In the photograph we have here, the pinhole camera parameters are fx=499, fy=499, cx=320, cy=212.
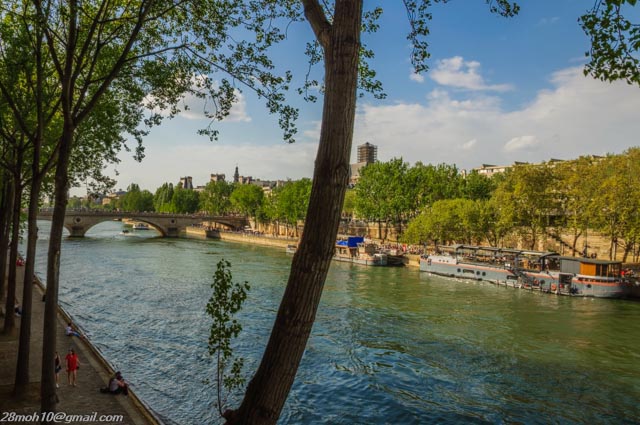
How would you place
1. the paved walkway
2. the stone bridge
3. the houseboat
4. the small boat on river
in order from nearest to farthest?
the paved walkway, the small boat on river, the houseboat, the stone bridge

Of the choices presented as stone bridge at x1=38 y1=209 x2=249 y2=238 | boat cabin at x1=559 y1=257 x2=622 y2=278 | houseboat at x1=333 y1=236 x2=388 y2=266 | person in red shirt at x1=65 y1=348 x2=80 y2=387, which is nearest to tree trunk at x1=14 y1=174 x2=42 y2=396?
person in red shirt at x1=65 y1=348 x2=80 y2=387

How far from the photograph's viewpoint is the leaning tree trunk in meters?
3.90

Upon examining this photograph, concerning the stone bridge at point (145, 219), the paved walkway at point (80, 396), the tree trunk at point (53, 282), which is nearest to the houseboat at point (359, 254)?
the paved walkway at point (80, 396)

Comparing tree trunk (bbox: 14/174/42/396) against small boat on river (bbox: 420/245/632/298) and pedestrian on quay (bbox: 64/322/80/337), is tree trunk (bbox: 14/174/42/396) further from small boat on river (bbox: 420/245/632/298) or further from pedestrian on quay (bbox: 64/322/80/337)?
small boat on river (bbox: 420/245/632/298)

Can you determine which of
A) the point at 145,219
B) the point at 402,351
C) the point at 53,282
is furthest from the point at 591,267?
the point at 145,219

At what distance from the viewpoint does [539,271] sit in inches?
1565

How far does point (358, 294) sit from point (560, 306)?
12863 mm

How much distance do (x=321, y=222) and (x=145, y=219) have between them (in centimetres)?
9154

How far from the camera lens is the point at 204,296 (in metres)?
32.1

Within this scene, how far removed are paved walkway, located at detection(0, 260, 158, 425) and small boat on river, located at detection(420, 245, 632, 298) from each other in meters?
32.7

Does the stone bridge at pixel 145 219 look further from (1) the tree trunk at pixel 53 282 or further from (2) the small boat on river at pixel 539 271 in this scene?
(1) the tree trunk at pixel 53 282

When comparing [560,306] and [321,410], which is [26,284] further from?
[560,306]

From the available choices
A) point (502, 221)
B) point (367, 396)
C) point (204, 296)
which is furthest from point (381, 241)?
point (367, 396)

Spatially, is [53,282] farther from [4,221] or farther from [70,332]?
[4,221]
